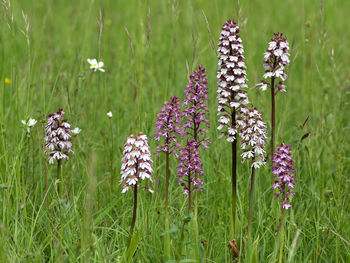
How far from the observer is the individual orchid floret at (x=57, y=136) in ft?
9.97

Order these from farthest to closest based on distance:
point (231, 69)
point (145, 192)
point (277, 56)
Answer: point (145, 192) < point (277, 56) < point (231, 69)

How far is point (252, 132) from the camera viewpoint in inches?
102

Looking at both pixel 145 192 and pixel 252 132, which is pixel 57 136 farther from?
pixel 252 132

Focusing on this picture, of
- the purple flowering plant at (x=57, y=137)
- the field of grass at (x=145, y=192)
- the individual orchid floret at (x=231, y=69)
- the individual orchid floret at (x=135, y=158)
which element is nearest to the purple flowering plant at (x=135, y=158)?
the individual orchid floret at (x=135, y=158)

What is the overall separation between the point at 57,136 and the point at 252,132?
4.21 ft

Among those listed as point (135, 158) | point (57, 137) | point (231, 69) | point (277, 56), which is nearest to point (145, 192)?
point (57, 137)

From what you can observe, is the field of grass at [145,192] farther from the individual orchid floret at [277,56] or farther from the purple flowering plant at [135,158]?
the individual orchid floret at [277,56]

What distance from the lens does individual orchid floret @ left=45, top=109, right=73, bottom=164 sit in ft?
9.97

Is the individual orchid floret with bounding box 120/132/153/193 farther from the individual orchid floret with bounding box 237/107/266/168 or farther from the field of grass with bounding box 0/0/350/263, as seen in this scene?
the individual orchid floret with bounding box 237/107/266/168

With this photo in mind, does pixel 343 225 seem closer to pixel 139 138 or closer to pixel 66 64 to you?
pixel 139 138

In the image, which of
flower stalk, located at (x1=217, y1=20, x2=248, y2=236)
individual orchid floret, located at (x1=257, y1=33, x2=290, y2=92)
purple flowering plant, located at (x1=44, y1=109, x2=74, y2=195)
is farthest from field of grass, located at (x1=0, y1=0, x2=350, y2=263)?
flower stalk, located at (x1=217, y1=20, x2=248, y2=236)

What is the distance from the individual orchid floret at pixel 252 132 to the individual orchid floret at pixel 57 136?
1143 millimetres

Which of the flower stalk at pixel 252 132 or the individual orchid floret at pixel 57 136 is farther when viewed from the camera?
the individual orchid floret at pixel 57 136

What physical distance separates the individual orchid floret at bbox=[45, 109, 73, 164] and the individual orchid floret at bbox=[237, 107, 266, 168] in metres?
1.14
